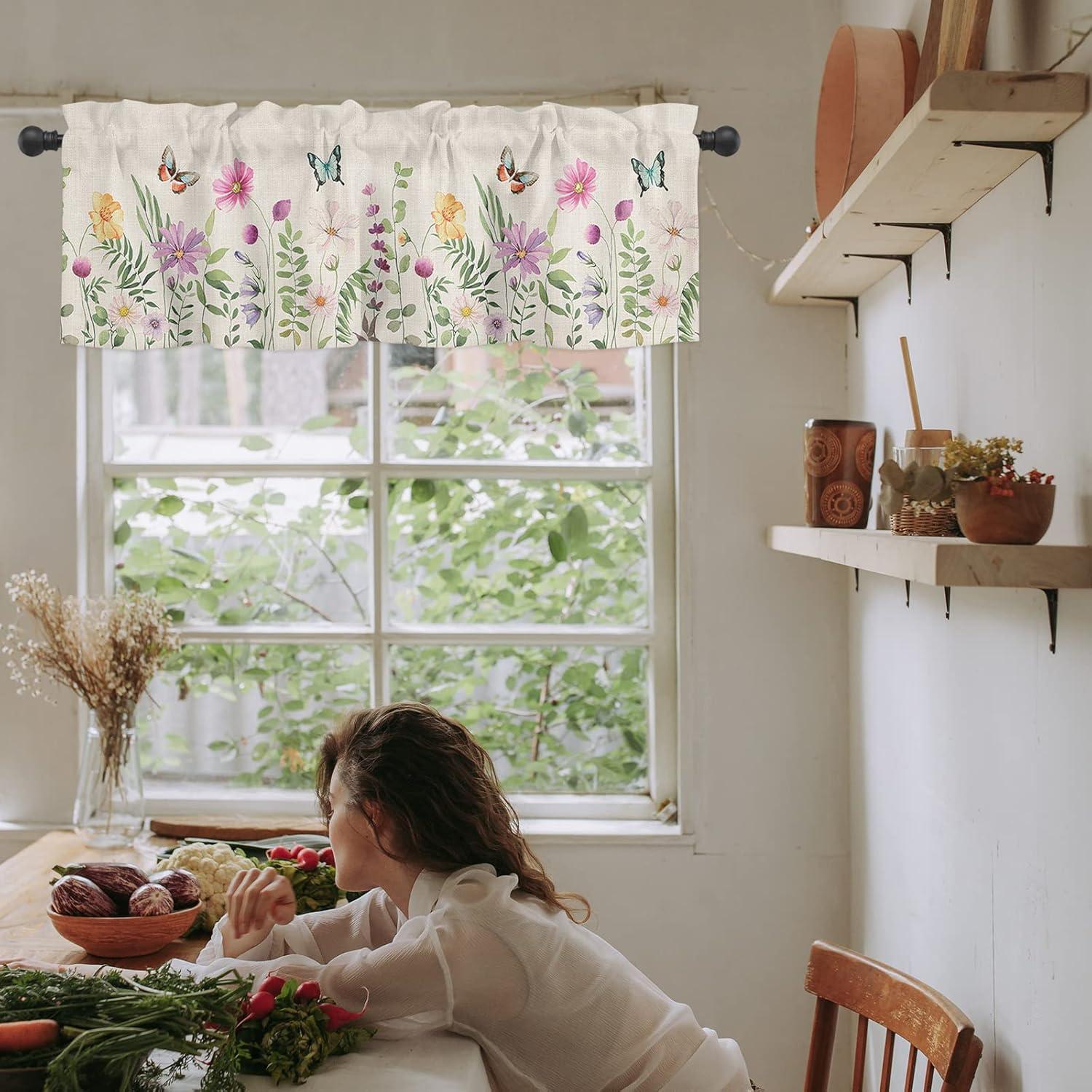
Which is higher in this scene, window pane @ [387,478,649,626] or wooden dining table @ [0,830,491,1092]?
window pane @ [387,478,649,626]

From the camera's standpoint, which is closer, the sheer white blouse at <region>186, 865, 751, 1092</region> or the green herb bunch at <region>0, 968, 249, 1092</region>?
the green herb bunch at <region>0, 968, 249, 1092</region>

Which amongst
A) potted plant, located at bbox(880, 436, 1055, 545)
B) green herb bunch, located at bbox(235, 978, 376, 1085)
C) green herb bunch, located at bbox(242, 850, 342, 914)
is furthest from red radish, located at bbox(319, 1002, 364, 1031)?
potted plant, located at bbox(880, 436, 1055, 545)

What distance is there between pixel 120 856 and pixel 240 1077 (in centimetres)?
109

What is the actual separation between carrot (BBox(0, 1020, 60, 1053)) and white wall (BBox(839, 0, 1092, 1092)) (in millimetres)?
1120

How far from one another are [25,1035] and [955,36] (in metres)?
1.60

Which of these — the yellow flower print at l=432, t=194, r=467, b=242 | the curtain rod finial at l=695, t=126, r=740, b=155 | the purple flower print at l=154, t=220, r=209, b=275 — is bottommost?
the purple flower print at l=154, t=220, r=209, b=275

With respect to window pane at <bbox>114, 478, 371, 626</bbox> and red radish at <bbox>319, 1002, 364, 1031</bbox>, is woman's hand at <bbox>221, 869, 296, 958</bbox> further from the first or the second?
window pane at <bbox>114, 478, 371, 626</bbox>

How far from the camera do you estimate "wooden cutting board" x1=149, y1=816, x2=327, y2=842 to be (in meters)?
2.27

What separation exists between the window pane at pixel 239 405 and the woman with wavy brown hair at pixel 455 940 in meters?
1.15

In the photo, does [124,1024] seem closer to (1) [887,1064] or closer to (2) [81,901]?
(2) [81,901]

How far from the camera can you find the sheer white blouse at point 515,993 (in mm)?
1318

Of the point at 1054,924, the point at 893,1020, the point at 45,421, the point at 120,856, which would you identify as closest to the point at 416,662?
the point at 120,856

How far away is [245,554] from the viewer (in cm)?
260

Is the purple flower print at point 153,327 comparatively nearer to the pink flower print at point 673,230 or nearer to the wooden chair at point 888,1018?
the pink flower print at point 673,230
